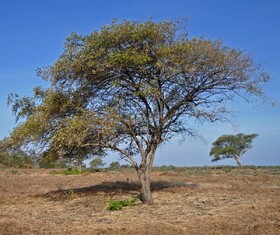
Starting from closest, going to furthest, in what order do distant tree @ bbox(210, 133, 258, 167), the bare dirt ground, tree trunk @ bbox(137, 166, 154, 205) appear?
the bare dirt ground < tree trunk @ bbox(137, 166, 154, 205) < distant tree @ bbox(210, 133, 258, 167)

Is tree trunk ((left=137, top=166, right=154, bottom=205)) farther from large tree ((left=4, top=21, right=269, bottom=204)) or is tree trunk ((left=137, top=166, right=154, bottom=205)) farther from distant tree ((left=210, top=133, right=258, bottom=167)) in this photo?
distant tree ((left=210, top=133, right=258, bottom=167))

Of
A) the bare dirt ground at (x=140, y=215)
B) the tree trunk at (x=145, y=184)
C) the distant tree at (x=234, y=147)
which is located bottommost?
the bare dirt ground at (x=140, y=215)

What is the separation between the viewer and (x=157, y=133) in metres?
14.2

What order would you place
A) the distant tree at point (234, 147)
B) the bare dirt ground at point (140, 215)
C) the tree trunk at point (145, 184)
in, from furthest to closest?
the distant tree at point (234, 147)
the tree trunk at point (145, 184)
the bare dirt ground at point (140, 215)

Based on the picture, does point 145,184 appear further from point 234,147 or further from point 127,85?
point 234,147

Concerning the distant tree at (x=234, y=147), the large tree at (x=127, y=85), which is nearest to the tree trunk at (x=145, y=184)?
the large tree at (x=127, y=85)

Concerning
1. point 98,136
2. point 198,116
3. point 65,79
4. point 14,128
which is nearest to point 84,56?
point 65,79

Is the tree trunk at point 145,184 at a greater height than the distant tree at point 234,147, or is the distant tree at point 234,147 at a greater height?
the distant tree at point 234,147

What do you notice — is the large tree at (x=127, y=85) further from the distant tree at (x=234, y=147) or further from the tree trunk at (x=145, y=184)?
the distant tree at (x=234, y=147)

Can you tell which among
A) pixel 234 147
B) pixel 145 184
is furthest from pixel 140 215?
pixel 234 147

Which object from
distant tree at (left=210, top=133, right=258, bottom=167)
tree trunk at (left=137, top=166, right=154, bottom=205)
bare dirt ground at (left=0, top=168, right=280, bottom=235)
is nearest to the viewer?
bare dirt ground at (left=0, top=168, right=280, bottom=235)

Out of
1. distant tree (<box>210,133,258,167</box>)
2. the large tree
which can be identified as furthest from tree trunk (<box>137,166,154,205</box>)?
distant tree (<box>210,133,258,167</box>)

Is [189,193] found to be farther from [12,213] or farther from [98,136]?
[12,213]

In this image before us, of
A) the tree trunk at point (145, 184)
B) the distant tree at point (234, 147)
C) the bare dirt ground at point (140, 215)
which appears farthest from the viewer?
the distant tree at point (234, 147)
